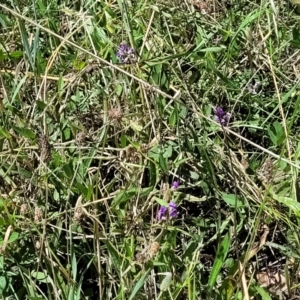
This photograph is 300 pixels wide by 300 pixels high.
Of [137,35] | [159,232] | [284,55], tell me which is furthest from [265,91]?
[159,232]

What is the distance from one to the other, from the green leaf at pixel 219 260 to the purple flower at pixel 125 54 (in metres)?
0.53

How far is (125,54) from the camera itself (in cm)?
188

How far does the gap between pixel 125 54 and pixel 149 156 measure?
29 cm

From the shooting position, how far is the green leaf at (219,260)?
1.56m

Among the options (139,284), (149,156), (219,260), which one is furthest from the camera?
(149,156)

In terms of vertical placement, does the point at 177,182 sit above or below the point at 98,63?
below

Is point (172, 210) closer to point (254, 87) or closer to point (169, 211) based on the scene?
point (169, 211)

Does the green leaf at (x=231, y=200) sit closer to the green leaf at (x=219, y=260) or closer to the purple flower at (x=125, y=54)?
the green leaf at (x=219, y=260)

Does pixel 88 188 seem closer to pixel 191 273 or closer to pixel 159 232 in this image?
pixel 159 232

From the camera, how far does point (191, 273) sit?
1569mm

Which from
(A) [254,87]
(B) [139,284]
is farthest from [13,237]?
(A) [254,87]

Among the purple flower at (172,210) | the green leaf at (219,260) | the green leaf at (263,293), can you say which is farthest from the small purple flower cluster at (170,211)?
the green leaf at (263,293)

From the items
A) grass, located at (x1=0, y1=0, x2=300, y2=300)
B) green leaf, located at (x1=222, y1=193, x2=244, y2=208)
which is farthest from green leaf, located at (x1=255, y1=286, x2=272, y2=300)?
green leaf, located at (x1=222, y1=193, x2=244, y2=208)

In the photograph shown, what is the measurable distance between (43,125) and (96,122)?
0.14m
